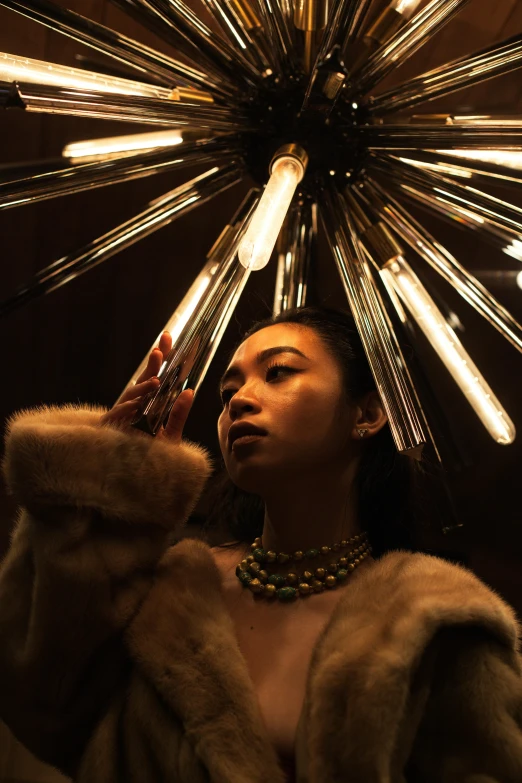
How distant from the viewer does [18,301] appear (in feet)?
3.46

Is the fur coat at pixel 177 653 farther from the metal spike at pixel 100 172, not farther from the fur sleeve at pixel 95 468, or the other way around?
the metal spike at pixel 100 172

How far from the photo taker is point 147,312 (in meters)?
2.04

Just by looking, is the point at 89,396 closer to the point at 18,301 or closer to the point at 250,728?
the point at 18,301

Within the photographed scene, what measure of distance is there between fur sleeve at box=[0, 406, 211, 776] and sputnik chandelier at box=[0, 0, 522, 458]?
101 mm

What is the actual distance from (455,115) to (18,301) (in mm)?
753

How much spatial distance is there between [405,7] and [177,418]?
0.72 metres

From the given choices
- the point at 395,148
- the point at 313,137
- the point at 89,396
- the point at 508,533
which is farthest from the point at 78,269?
the point at 508,533

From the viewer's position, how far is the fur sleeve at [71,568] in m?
0.95

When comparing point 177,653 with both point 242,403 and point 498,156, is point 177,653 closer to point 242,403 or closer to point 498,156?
point 242,403

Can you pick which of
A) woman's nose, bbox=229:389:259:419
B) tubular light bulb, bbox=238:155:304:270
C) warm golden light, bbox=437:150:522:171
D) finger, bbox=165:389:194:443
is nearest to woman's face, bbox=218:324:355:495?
woman's nose, bbox=229:389:259:419

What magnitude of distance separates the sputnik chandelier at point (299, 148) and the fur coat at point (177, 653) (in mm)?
137

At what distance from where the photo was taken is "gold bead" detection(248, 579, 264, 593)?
1144 mm

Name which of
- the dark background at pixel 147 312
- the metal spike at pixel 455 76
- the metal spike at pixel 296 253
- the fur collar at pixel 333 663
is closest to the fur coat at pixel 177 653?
the fur collar at pixel 333 663

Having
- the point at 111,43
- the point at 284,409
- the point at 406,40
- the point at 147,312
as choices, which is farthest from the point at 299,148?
the point at 147,312
